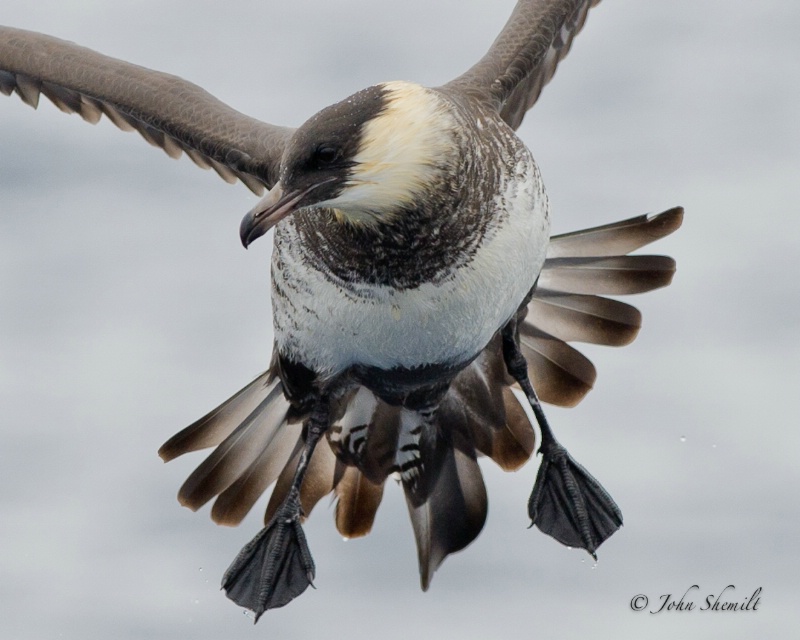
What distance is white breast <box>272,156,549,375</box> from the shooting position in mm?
6406

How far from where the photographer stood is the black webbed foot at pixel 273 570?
770 cm

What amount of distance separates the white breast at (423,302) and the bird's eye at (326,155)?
0.66 meters

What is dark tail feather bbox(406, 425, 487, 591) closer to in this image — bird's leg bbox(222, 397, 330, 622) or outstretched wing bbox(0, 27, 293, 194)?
bird's leg bbox(222, 397, 330, 622)

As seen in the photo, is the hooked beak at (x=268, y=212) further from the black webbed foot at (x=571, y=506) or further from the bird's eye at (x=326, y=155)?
the black webbed foot at (x=571, y=506)

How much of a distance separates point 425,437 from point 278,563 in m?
1.08

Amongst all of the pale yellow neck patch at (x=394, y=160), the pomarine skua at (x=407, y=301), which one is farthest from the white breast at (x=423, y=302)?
the pale yellow neck patch at (x=394, y=160)

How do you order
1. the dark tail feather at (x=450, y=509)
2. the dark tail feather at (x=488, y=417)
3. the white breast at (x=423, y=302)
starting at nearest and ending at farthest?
the white breast at (x=423, y=302), the dark tail feather at (x=450, y=509), the dark tail feather at (x=488, y=417)

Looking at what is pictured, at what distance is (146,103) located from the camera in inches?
325

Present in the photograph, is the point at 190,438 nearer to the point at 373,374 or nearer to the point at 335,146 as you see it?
the point at 373,374

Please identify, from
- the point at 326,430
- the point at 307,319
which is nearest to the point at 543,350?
the point at 326,430

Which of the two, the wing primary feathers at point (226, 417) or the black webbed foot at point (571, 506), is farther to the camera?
the wing primary feathers at point (226, 417)

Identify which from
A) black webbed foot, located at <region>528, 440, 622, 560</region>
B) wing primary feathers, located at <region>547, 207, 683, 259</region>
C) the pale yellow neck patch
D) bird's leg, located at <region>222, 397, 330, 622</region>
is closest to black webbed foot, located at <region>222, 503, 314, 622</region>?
bird's leg, located at <region>222, 397, 330, 622</region>

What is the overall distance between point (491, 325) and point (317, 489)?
1758 millimetres

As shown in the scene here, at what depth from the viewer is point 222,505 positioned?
26.4 ft
